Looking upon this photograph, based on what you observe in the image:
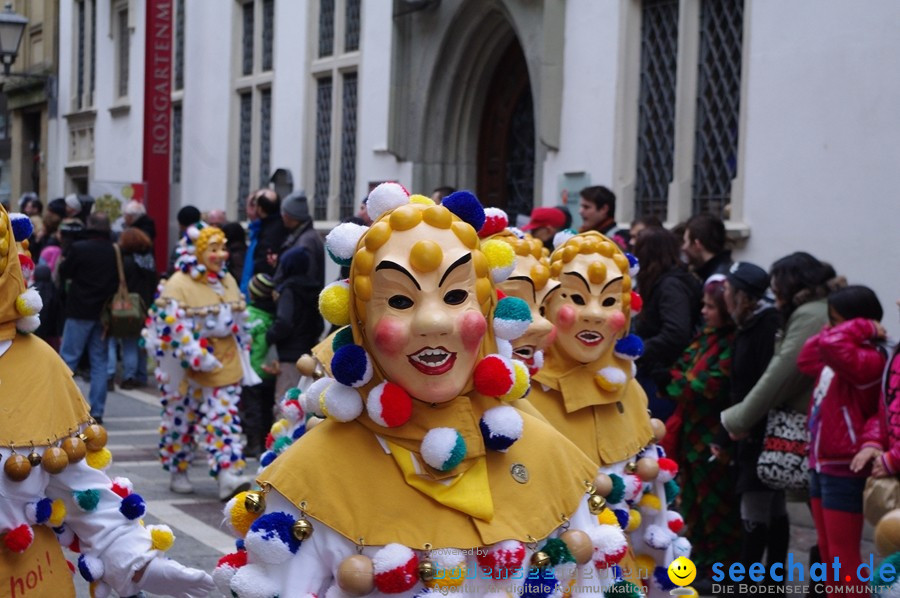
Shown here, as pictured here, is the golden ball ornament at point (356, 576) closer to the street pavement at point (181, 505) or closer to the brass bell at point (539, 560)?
the brass bell at point (539, 560)

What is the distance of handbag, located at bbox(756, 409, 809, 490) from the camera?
6.29m

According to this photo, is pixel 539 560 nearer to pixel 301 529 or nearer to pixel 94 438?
pixel 301 529

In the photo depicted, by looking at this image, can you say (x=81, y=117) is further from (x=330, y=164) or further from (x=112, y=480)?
(x=112, y=480)

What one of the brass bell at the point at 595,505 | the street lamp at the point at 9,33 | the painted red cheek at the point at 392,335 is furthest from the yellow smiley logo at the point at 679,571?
the street lamp at the point at 9,33

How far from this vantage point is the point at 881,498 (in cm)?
483

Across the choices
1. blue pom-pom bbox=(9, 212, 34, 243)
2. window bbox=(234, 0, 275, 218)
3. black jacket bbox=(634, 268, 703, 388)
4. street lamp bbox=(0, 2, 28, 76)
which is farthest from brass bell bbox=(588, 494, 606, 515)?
street lamp bbox=(0, 2, 28, 76)

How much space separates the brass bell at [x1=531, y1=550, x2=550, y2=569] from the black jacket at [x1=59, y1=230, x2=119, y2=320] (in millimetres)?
9627

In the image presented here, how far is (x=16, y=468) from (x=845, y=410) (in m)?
3.61

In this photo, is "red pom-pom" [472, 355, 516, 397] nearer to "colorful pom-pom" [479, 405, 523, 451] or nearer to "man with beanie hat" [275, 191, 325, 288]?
"colorful pom-pom" [479, 405, 523, 451]

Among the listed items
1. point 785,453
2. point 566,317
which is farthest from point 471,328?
point 785,453

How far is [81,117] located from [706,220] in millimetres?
20387

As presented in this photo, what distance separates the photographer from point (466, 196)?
3320 millimetres

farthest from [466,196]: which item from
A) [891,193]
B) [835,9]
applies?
[835,9]

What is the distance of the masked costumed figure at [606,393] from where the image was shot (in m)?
4.84
